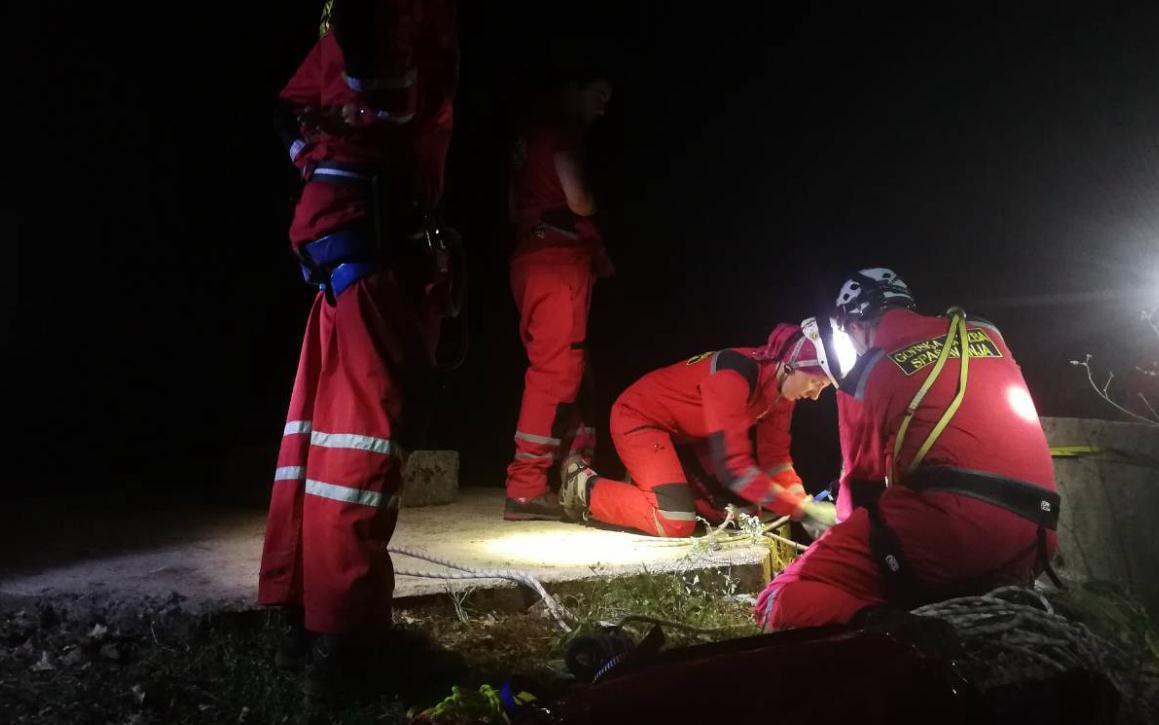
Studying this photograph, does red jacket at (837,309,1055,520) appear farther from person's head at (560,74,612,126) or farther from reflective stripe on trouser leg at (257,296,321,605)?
person's head at (560,74,612,126)

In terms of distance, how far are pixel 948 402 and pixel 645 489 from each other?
1.97 m

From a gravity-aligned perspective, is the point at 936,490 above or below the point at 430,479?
above

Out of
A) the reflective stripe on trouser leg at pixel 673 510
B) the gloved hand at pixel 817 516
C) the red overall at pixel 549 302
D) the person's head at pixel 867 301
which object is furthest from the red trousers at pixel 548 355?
the person's head at pixel 867 301

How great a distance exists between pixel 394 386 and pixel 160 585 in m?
1.30

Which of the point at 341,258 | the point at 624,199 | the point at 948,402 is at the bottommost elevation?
the point at 948,402

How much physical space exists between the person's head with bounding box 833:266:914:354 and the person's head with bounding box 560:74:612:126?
2214 mm

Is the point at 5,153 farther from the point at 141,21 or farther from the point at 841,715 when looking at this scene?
the point at 841,715

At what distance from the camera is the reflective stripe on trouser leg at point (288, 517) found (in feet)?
7.86

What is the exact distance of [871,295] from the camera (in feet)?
11.1

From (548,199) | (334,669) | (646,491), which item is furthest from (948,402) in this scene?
(548,199)

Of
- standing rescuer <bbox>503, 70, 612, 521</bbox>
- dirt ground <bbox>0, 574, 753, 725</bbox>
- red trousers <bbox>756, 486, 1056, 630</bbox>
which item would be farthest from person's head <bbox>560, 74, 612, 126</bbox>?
dirt ground <bbox>0, 574, 753, 725</bbox>

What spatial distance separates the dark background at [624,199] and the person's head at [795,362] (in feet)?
9.62

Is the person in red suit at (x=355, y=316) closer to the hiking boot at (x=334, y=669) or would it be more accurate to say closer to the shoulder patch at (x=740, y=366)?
the hiking boot at (x=334, y=669)

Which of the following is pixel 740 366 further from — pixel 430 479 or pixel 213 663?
pixel 213 663
